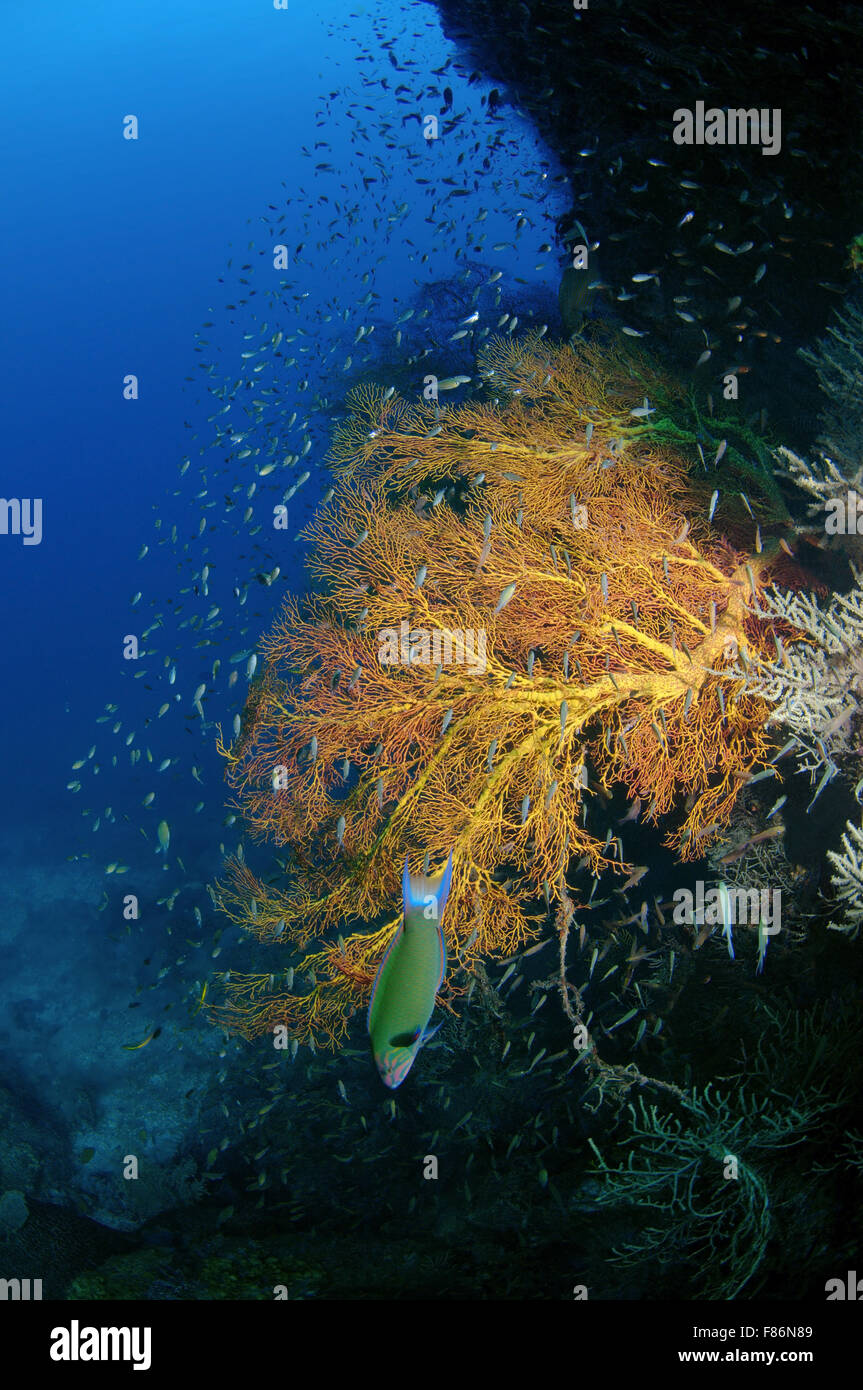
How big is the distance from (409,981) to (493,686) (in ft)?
6.25

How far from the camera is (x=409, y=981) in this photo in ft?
7.08

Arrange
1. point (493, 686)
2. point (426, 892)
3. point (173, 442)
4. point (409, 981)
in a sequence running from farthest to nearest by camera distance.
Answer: point (173, 442), point (493, 686), point (426, 892), point (409, 981)

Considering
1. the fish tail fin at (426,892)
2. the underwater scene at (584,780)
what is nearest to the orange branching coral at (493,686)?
the underwater scene at (584,780)

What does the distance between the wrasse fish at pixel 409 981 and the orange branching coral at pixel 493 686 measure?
1.08 metres

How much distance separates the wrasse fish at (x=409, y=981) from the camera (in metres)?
2.15

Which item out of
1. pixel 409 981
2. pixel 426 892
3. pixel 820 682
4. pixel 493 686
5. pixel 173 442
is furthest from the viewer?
pixel 173 442

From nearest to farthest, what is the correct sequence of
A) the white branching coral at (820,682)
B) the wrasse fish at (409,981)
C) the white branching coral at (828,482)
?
the wrasse fish at (409,981) → the white branching coral at (820,682) → the white branching coral at (828,482)

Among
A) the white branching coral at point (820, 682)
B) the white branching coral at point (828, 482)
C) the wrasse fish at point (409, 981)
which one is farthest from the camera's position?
the white branching coral at point (828, 482)

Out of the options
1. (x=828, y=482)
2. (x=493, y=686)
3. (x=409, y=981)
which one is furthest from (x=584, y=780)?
(x=828, y=482)

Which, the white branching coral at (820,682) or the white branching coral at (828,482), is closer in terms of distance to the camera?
the white branching coral at (820,682)

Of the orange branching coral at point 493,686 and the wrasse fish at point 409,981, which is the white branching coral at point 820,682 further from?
the wrasse fish at point 409,981

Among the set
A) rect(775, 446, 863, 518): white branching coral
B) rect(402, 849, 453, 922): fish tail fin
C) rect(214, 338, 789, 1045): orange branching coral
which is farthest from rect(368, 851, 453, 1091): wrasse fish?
rect(775, 446, 863, 518): white branching coral

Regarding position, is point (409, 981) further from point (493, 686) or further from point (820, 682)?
point (820, 682)

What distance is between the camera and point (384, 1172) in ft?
19.3
